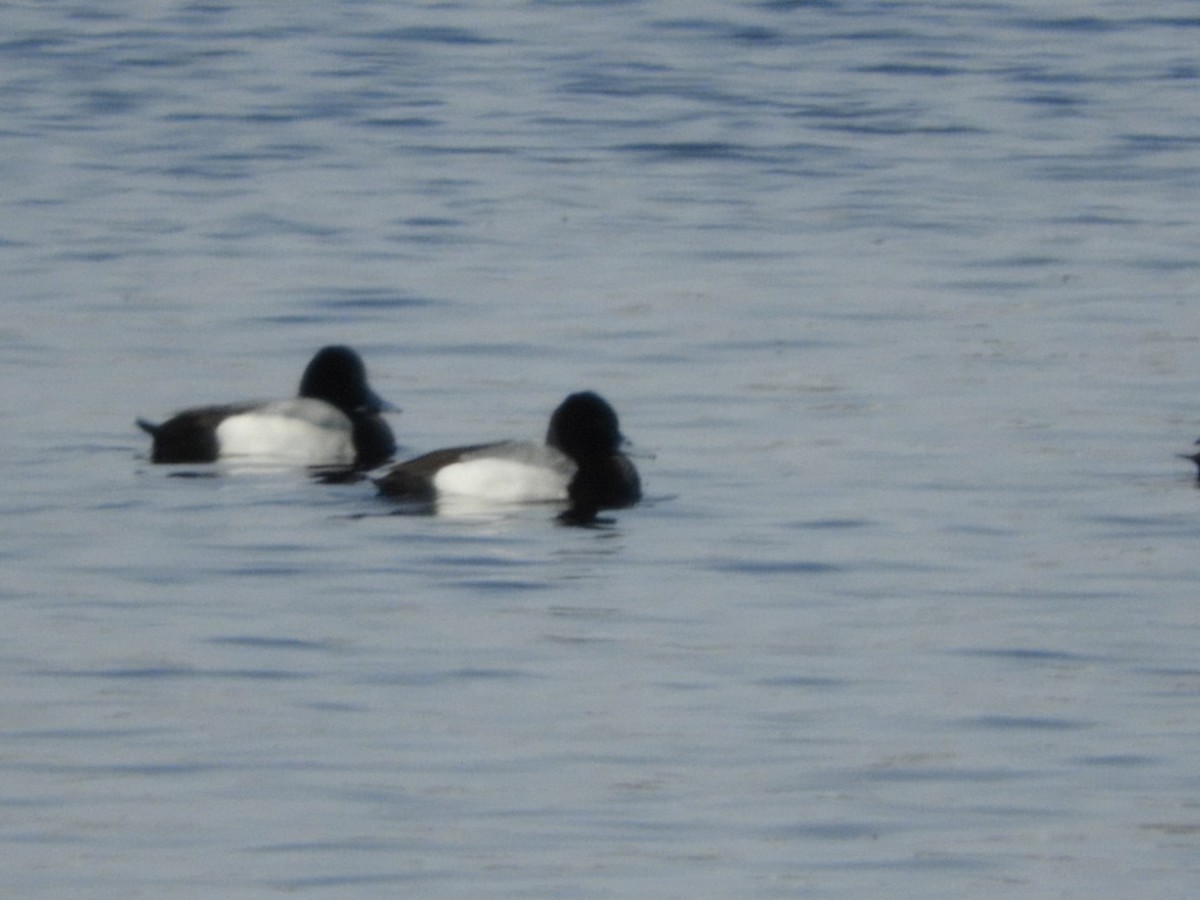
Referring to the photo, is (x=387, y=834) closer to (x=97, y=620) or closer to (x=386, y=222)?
(x=97, y=620)

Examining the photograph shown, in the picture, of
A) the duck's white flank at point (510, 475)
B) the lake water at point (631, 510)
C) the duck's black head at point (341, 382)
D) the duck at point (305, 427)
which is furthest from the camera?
the duck's black head at point (341, 382)

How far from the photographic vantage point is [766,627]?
1084cm

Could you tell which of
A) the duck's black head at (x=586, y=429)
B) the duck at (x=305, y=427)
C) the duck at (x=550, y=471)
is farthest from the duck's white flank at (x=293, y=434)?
the duck's black head at (x=586, y=429)

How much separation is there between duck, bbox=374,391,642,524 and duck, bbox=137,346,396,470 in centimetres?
94

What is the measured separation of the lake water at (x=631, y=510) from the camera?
8.45 metres

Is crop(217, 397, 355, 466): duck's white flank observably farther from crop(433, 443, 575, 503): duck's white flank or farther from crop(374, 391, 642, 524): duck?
crop(433, 443, 575, 503): duck's white flank

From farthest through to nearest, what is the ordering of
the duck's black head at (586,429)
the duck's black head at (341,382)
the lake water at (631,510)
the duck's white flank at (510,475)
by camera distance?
the duck's black head at (341,382) → the duck's black head at (586,429) → the duck's white flank at (510,475) → the lake water at (631,510)

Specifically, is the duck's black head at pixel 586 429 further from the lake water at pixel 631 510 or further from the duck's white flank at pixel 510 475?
the lake water at pixel 631 510

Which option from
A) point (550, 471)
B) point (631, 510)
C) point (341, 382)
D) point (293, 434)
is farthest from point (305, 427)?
point (631, 510)

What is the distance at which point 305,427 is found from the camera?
15.0 metres

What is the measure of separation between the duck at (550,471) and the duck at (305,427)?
0.94 meters

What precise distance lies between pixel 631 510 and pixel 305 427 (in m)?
2.21

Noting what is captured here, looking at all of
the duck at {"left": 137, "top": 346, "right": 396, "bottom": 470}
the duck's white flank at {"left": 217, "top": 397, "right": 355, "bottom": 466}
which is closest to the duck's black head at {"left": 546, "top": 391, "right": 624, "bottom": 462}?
the duck at {"left": 137, "top": 346, "right": 396, "bottom": 470}

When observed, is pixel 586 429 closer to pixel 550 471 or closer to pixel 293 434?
pixel 550 471
